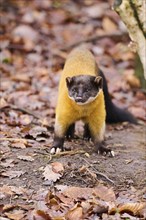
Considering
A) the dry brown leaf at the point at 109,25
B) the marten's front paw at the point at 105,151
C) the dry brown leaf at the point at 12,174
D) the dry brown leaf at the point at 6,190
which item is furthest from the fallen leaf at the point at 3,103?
the dry brown leaf at the point at 109,25

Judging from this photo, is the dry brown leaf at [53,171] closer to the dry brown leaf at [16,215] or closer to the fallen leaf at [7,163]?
the fallen leaf at [7,163]

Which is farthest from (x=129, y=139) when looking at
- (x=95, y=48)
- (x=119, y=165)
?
(x=95, y=48)

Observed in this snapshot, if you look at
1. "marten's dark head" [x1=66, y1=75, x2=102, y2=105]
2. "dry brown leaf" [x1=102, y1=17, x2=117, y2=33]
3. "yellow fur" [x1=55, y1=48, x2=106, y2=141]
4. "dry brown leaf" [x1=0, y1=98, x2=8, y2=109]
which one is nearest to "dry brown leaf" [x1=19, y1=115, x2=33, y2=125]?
"dry brown leaf" [x1=0, y1=98, x2=8, y2=109]

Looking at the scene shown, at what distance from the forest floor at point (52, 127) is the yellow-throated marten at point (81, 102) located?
19 cm

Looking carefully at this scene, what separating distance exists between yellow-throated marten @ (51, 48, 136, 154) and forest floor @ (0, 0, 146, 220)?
190mm

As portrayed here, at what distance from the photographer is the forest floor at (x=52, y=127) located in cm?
470

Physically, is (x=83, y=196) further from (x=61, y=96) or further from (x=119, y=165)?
(x=61, y=96)

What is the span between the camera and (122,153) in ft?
20.5

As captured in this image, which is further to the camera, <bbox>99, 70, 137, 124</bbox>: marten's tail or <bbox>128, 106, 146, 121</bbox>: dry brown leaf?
<bbox>128, 106, 146, 121</bbox>: dry brown leaf

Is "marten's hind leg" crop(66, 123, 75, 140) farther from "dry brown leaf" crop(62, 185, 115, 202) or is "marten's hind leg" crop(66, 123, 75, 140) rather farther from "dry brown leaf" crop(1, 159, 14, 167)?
"dry brown leaf" crop(62, 185, 115, 202)

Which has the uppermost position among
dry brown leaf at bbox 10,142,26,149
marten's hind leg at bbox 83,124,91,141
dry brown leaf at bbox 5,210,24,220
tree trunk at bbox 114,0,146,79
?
tree trunk at bbox 114,0,146,79

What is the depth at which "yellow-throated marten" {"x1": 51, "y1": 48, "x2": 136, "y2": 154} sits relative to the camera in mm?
5793

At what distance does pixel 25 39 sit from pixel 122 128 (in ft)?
13.2

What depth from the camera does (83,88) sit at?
5781mm
